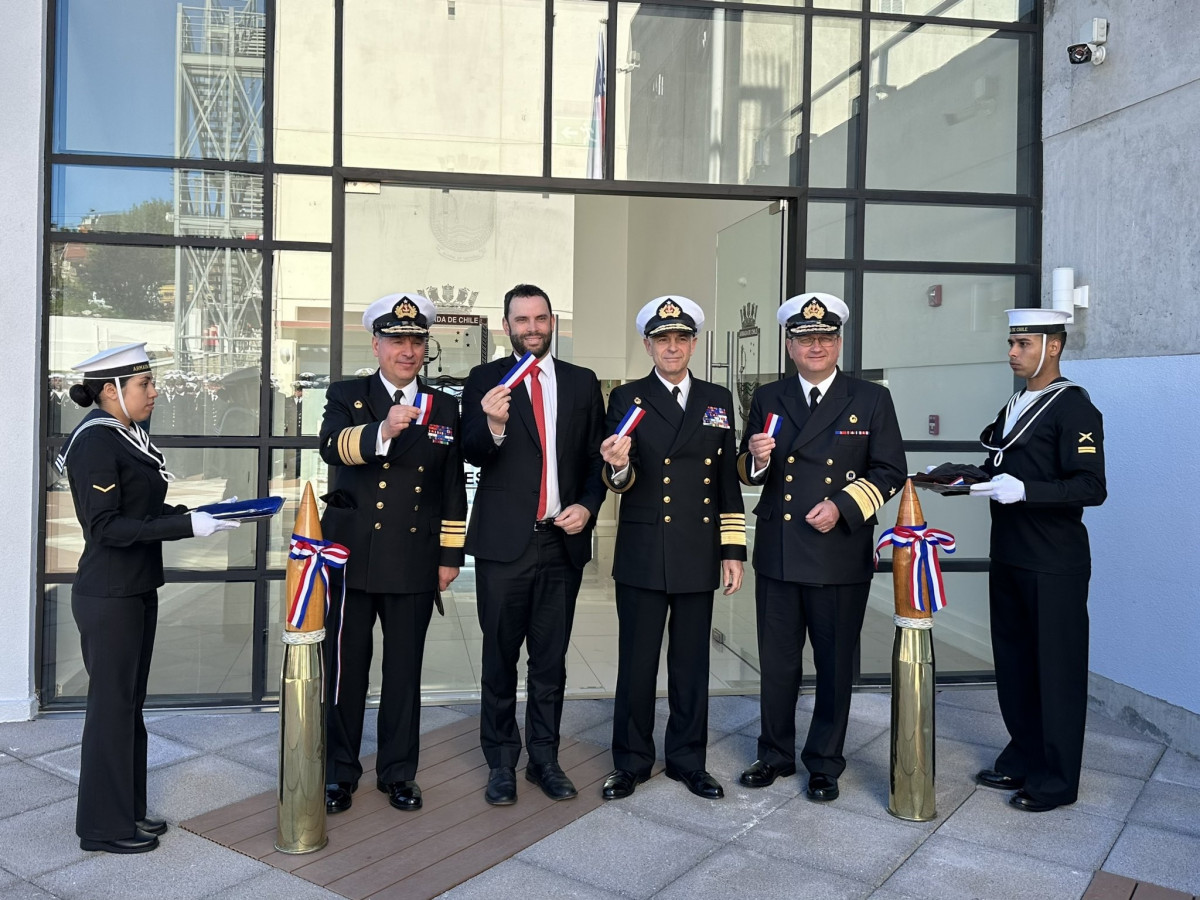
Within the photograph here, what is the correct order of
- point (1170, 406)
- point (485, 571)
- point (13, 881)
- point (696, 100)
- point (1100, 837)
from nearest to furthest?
point (13, 881) < point (1100, 837) < point (485, 571) < point (1170, 406) < point (696, 100)

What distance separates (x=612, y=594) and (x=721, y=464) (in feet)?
15.4

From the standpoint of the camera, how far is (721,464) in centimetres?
430

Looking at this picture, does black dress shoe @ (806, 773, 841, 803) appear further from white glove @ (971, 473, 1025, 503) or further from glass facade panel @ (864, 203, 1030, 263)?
glass facade panel @ (864, 203, 1030, 263)

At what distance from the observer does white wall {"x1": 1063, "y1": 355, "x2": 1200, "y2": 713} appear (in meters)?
4.96

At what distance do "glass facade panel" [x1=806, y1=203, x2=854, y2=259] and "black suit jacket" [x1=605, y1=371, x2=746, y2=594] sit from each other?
190cm

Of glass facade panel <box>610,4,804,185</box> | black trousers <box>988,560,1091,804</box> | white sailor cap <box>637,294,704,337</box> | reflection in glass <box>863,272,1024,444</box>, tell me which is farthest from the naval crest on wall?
black trousers <box>988,560,1091,804</box>

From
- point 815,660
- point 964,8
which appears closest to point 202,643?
point 815,660

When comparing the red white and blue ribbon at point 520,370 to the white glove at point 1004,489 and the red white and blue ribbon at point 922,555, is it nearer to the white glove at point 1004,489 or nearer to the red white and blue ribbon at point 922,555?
the red white and blue ribbon at point 922,555

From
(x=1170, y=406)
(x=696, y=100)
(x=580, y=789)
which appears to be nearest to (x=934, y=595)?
(x=580, y=789)

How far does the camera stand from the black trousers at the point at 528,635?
4.15m

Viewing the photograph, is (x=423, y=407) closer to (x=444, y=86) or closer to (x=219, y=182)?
(x=219, y=182)

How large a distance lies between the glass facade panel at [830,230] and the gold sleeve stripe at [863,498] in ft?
6.81

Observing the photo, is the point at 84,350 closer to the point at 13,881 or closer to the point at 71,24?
the point at 71,24

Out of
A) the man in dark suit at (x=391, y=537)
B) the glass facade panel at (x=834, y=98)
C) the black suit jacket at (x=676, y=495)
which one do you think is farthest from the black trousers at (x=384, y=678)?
the glass facade panel at (x=834, y=98)
